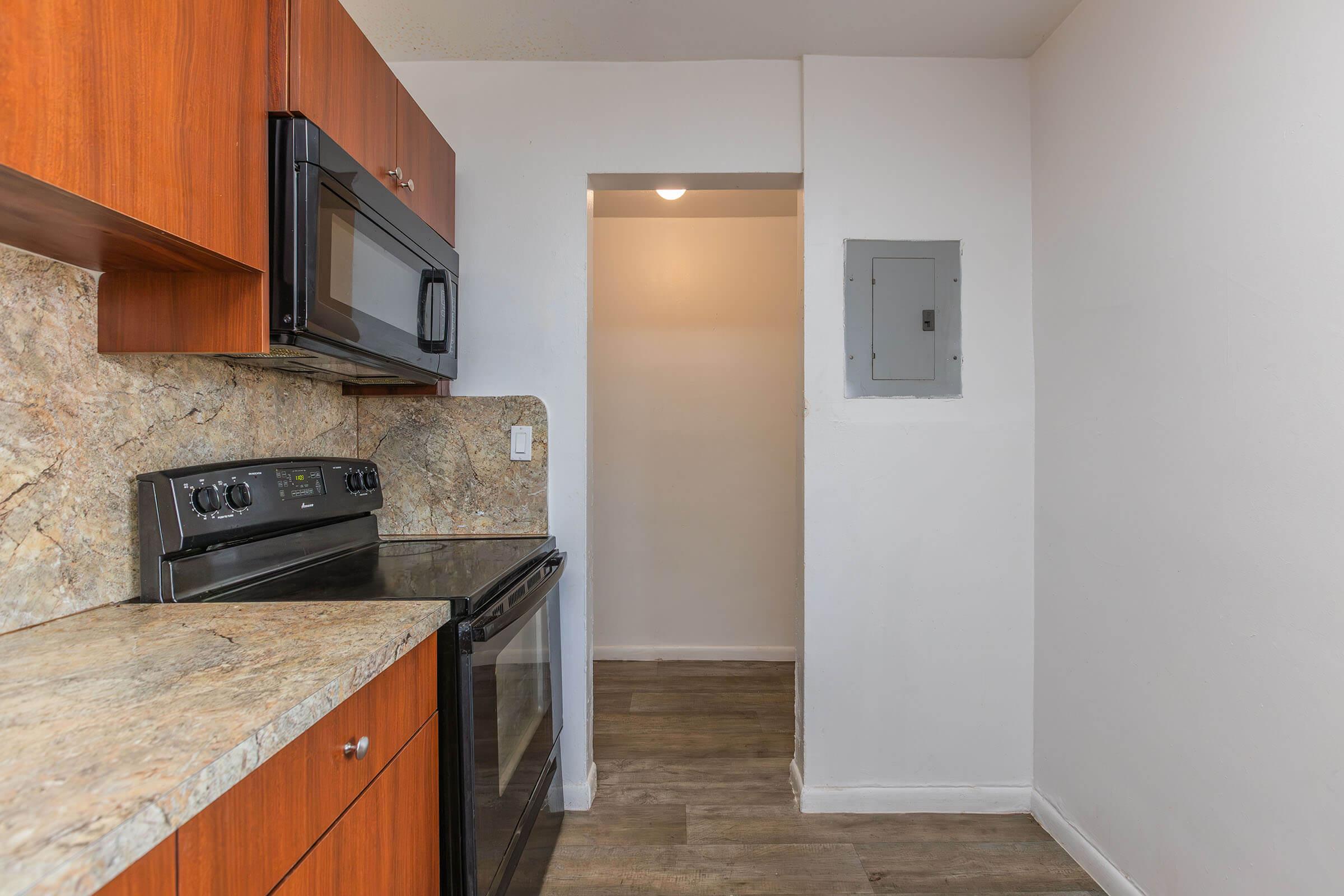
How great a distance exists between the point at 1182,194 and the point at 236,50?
1.90 metres

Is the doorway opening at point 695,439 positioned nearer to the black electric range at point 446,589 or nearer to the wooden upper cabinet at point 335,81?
the black electric range at point 446,589

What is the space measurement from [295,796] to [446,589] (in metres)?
0.54

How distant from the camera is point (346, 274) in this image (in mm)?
1313

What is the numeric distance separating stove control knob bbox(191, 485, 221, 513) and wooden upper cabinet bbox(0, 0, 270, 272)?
425mm

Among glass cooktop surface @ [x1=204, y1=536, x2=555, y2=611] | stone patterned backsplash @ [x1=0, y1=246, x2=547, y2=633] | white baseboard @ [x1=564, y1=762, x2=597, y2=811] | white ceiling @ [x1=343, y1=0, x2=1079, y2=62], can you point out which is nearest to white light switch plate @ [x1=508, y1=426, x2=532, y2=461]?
glass cooktop surface @ [x1=204, y1=536, x2=555, y2=611]

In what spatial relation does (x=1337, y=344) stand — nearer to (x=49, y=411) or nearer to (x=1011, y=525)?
(x=1011, y=525)

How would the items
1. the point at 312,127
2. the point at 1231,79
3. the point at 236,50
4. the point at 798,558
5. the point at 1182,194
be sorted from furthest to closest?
1. the point at 798,558
2. the point at 1182,194
3. the point at 1231,79
4. the point at 312,127
5. the point at 236,50

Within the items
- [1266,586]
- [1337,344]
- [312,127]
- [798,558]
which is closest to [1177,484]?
[1266,586]

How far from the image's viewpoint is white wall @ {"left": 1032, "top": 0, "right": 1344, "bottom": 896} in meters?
1.18

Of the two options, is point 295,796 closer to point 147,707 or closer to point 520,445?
point 147,707

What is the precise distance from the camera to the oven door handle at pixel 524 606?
1.23 meters

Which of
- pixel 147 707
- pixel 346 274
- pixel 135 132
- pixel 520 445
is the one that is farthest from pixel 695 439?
pixel 147 707

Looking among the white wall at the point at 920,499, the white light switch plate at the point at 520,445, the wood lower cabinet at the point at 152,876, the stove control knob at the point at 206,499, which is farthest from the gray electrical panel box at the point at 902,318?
the wood lower cabinet at the point at 152,876

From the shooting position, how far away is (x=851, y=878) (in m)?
1.78
